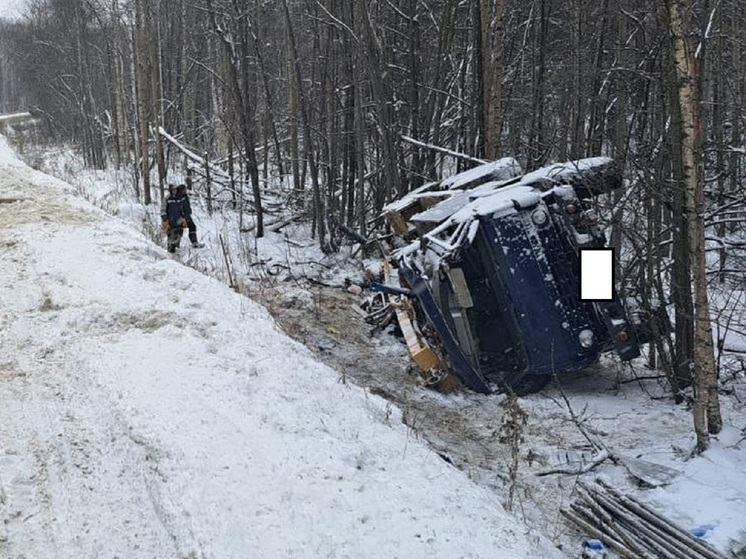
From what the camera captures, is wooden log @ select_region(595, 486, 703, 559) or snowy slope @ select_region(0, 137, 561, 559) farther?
wooden log @ select_region(595, 486, 703, 559)

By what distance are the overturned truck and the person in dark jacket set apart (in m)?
6.81

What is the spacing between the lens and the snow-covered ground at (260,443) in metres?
3.60

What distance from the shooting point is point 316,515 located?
12.2 feet

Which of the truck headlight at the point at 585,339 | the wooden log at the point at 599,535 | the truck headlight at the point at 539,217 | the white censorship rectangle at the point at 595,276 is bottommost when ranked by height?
the wooden log at the point at 599,535

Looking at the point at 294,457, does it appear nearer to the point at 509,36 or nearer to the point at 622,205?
the point at 622,205

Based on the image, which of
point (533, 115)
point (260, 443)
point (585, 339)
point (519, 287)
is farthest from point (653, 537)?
point (533, 115)

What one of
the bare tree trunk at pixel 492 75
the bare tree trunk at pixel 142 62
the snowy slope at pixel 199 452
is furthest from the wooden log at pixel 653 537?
the bare tree trunk at pixel 142 62

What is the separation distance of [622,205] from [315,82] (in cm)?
1045

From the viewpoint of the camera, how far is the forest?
6.13m

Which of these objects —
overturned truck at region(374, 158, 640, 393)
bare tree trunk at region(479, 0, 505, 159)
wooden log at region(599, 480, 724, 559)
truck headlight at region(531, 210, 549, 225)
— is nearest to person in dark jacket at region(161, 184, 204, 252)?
bare tree trunk at region(479, 0, 505, 159)

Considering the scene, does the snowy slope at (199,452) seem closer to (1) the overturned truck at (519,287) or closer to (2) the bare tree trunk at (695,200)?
(1) the overturned truck at (519,287)

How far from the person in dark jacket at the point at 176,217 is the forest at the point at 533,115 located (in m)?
2.37

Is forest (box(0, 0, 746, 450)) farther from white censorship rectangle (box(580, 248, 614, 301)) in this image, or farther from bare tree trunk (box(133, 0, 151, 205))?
white censorship rectangle (box(580, 248, 614, 301))

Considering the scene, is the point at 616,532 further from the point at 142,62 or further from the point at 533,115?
the point at 142,62
